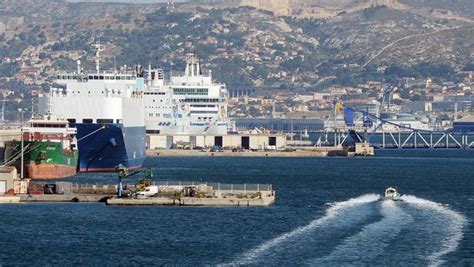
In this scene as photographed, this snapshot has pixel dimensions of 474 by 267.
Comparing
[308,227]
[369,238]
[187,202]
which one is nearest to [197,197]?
[187,202]

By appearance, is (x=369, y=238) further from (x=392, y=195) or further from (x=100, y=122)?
(x=100, y=122)

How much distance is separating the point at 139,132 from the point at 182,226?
56067mm

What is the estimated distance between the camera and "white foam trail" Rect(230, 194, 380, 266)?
6469 cm

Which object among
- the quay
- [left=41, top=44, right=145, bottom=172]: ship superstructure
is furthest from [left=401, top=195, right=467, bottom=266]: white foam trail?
the quay

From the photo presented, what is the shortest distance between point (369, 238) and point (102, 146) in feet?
164

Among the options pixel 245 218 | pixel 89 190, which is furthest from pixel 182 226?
pixel 89 190

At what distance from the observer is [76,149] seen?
11644 centimetres

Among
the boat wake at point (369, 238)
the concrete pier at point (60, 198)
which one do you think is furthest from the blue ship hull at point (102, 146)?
the boat wake at point (369, 238)

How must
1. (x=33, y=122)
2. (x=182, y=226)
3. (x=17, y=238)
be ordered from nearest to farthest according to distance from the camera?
(x=17, y=238) < (x=182, y=226) < (x=33, y=122)

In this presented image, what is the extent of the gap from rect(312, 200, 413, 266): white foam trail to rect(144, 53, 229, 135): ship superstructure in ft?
308

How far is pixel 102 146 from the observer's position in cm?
11875

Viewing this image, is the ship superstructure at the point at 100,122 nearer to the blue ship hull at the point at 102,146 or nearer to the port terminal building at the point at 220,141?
the blue ship hull at the point at 102,146

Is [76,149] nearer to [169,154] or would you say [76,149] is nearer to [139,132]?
[139,132]

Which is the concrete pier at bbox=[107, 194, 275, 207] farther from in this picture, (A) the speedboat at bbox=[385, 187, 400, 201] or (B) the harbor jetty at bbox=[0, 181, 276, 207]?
(A) the speedboat at bbox=[385, 187, 400, 201]
